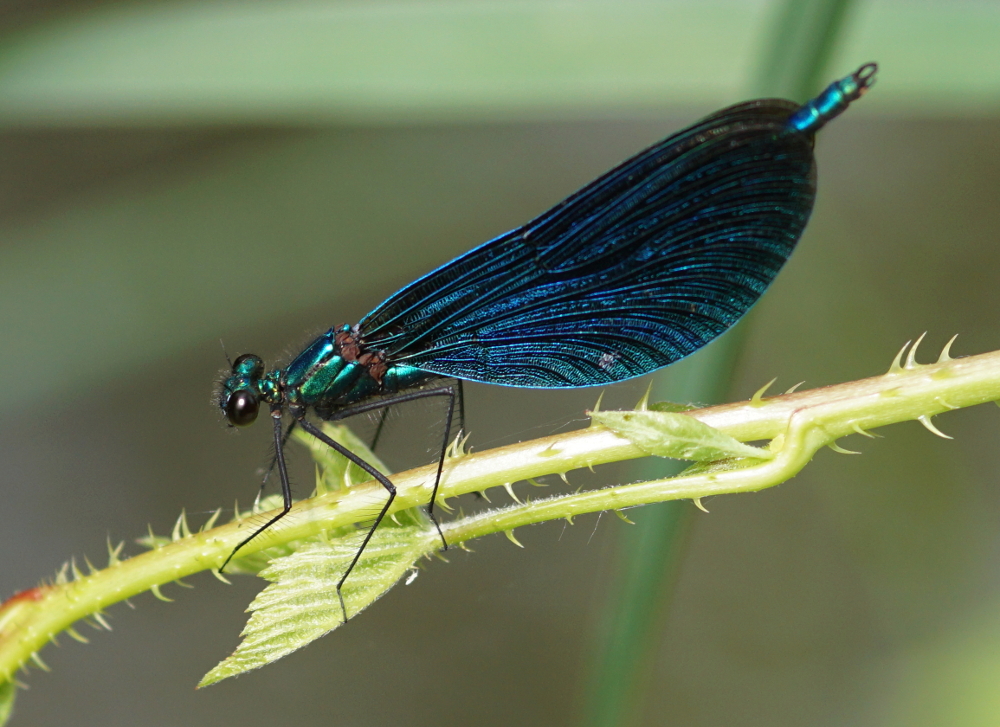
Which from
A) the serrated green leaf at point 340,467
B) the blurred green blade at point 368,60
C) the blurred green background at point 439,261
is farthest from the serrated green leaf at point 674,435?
the blurred green blade at point 368,60

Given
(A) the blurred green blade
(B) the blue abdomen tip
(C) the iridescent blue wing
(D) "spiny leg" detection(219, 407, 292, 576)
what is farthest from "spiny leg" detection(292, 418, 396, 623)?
(A) the blurred green blade

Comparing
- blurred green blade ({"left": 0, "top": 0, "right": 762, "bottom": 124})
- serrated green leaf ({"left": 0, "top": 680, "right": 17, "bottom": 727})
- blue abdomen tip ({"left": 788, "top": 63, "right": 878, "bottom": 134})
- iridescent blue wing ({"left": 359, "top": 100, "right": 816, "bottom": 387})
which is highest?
blurred green blade ({"left": 0, "top": 0, "right": 762, "bottom": 124})

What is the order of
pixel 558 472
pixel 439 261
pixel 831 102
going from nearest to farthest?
pixel 558 472, pixel 831 102, pixel 439 261

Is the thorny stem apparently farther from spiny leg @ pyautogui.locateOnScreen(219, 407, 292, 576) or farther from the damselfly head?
the damselfly head

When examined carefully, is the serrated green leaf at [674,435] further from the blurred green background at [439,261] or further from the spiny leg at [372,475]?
the blurred green background at [439,261]

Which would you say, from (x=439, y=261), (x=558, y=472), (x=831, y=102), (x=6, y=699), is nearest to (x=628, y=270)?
(x=831, y=102)

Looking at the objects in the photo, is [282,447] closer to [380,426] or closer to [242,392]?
[242,392]
